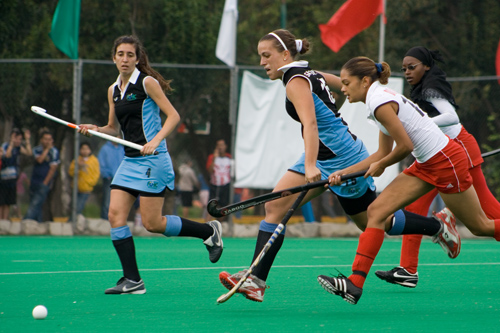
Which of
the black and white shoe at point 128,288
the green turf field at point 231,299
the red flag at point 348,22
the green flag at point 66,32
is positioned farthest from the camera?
the red flag at point 348,22

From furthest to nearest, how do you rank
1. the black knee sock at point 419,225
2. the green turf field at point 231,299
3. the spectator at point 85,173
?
Result: 1. the spectator at point 85,173
2. the black knee sock at point 419,225
3. the green turf field at point 231,299

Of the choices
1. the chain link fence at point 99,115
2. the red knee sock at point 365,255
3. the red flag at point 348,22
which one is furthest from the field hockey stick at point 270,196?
the red flag at point 348,22

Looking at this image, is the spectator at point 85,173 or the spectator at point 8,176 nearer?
the spectator at point 8,176

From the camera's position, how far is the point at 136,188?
6164 millimetres

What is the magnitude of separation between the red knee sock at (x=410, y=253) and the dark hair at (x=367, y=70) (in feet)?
5.45

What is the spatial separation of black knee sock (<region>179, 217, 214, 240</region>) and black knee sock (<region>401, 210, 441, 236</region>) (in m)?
1.57

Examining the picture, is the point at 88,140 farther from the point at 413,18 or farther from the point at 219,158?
the point at 413,18

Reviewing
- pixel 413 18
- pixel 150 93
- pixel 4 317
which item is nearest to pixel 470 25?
pixel 413 18

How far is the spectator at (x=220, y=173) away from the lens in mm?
12727

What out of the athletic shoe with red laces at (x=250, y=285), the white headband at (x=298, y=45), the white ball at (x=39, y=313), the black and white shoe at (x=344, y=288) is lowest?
the white ball at (x=39, y=313)

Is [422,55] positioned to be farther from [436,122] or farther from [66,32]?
[66,32]

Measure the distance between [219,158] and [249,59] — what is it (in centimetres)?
1102

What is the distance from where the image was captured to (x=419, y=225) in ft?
20.9

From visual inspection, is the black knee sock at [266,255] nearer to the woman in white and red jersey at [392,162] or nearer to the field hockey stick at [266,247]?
the field hockey stick at [266,247]
